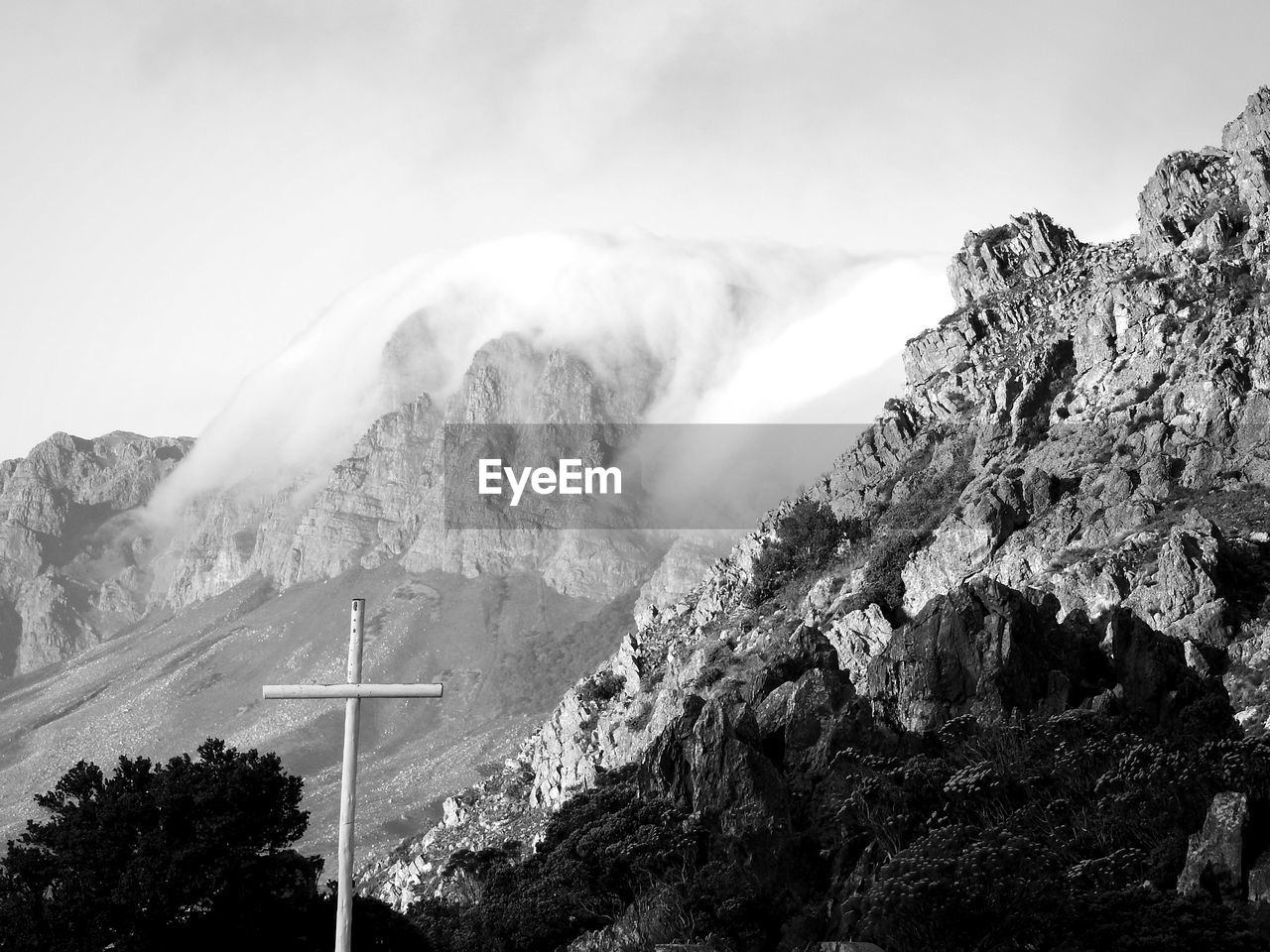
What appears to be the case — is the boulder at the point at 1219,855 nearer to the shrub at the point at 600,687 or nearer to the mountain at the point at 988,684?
the mountain at the point at 988,684

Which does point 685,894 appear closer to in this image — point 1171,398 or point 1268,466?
point 1268,466

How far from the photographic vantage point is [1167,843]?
5312 centimetres

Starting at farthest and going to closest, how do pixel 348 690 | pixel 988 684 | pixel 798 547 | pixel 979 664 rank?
pixel 798 547
pixel 979 664
pixel 988 684
pixel 348 690

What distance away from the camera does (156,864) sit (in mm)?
54844

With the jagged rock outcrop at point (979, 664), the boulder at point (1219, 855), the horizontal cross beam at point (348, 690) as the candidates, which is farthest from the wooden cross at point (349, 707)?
the jagged rock outcrop at point (979, 664)

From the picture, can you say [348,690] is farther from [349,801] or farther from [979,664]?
[979,664]

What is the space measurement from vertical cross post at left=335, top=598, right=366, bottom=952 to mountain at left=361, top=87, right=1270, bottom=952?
21.2 metres

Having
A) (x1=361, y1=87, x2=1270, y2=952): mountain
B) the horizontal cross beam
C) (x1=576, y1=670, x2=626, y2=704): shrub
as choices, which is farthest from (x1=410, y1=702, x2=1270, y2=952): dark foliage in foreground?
(x1=576, y1=670, x2=626, y2=704): shrub

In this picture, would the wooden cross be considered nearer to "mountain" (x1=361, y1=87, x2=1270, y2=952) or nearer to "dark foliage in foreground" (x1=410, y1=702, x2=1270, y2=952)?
"mountain" (x1=361, y1=87, x2=1270, y2=952)

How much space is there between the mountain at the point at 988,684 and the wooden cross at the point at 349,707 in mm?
21205

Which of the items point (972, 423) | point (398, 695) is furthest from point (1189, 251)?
point (398, 695)

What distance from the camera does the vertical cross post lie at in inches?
1154

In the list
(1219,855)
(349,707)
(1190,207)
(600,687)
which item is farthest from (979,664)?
(1190,207)

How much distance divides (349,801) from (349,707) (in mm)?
1898
